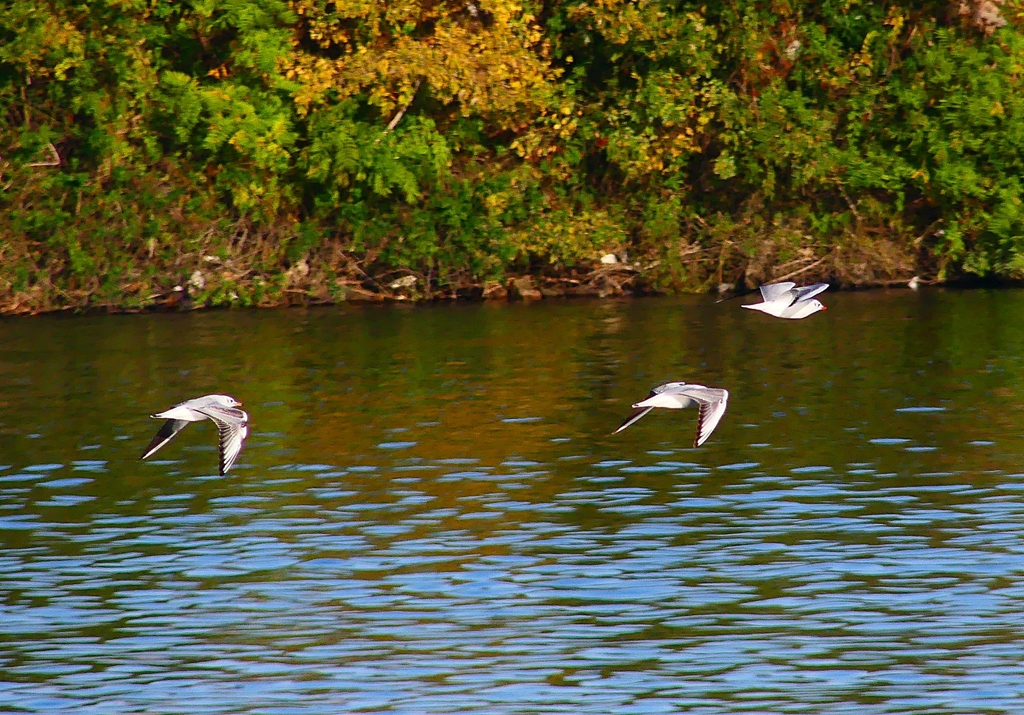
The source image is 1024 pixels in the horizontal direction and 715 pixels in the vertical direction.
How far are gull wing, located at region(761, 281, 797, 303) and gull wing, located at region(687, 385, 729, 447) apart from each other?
199 centimetres

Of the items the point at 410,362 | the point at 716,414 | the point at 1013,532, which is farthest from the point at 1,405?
the point at 1013,532

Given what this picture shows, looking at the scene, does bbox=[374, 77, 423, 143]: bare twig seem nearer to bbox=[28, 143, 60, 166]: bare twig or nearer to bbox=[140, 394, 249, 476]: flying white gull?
bbox=[28, 143, 60, 166]: bare twig

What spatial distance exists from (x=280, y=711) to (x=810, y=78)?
2572 cm

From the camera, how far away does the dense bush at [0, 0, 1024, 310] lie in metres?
32.2

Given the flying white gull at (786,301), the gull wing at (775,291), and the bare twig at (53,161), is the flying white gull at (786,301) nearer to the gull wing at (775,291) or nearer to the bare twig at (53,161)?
the gull wing at (775,291)

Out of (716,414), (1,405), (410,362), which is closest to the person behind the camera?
(716,414)

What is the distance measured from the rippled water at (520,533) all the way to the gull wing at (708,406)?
0.95 meters

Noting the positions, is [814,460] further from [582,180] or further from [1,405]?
[582,180]

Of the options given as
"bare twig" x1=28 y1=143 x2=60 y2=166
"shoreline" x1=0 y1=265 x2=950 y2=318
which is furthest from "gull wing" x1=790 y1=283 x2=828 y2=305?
"bare twig" x1=28 y1=143 x2=60 y2=166

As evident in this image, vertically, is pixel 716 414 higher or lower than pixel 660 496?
higher

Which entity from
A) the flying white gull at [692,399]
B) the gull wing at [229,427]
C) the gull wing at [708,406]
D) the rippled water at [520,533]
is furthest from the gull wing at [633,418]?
the gull wing at [229,427]

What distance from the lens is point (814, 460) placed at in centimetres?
1784

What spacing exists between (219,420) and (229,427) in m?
0.15

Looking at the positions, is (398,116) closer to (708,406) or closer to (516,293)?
(516,293)
